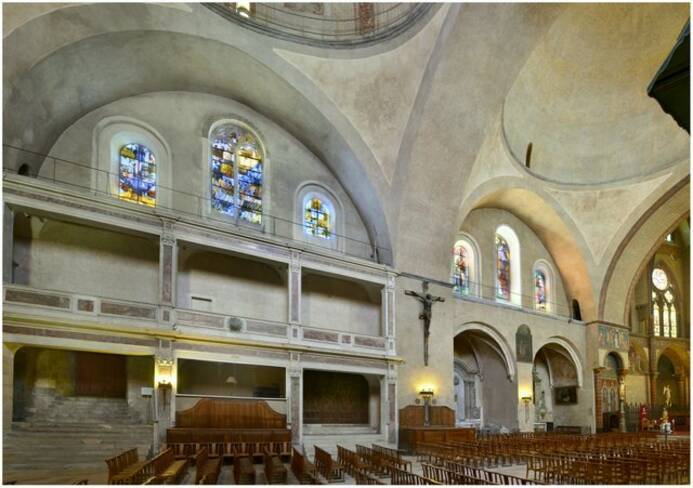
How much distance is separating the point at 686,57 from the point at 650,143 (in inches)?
1122

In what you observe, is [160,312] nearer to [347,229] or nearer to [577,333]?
[347,229]

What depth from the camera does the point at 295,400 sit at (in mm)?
18578

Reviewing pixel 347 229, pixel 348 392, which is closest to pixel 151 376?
pixel 348 392

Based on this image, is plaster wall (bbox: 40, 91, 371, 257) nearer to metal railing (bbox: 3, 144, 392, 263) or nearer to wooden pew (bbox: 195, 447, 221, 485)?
metal railing (bbox: 3, 144, 392, 263)

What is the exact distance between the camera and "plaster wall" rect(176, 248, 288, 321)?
63.0ft

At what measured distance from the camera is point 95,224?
632 inches

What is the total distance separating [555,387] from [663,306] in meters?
12.0

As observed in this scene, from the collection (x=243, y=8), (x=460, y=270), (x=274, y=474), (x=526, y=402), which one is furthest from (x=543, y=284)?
(x=274, y=474)

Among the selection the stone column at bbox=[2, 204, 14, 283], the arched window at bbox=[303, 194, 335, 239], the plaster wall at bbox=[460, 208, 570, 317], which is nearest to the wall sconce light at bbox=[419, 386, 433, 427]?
the arched window at bbox=[303, 194, 335, 239]

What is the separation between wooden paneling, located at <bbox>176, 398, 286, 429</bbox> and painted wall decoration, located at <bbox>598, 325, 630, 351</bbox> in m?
20.5

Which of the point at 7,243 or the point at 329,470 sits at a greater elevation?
the point at 7,243

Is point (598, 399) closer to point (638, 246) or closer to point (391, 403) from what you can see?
point (638, 246)

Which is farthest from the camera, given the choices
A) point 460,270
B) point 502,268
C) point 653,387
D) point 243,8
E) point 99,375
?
point 653,387

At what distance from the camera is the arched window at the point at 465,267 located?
2743cm
